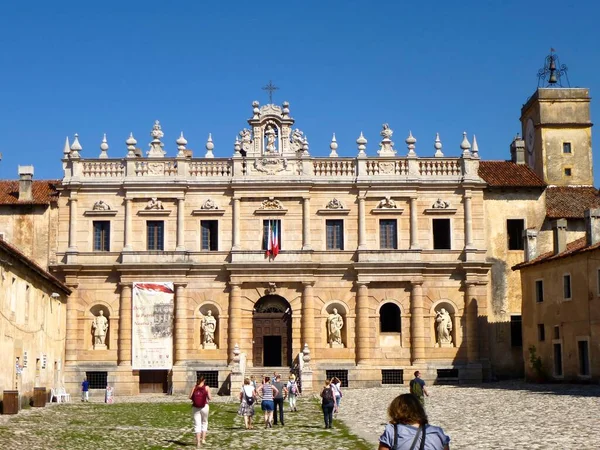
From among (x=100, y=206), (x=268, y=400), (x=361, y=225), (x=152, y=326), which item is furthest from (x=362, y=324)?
(x=268, y=400)

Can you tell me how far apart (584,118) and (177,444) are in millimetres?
45871

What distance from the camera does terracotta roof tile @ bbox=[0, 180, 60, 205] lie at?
51094 millimetres

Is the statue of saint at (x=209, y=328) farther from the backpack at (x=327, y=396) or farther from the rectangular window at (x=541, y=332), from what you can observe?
the backpack at (x=327, y=396)

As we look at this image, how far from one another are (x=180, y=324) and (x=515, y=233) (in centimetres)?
1981

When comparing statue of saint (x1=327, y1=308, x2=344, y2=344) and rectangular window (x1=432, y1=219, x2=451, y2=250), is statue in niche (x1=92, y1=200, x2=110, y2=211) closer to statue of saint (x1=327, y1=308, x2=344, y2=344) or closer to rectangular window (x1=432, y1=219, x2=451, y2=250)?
statue of saint (x1=327, y1=308, x2=344, y2=344)

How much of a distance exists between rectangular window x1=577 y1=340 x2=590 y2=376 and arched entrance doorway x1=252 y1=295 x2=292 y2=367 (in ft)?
50.5

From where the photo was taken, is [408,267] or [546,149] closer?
[408,267]

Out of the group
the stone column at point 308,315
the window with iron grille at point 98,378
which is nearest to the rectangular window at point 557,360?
the stone column at point 308,315

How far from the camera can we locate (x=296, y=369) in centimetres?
4769

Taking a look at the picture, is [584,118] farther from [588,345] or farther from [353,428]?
[353,428]

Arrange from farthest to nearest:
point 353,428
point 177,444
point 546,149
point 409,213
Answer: point 546,149 < point 409,213 < point 353,428 < point 177,444

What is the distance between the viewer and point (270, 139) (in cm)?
5128

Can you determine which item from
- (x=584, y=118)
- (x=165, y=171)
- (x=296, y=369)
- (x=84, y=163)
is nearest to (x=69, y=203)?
(x=84, y=163)

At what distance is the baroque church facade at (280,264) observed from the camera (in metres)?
49.3
